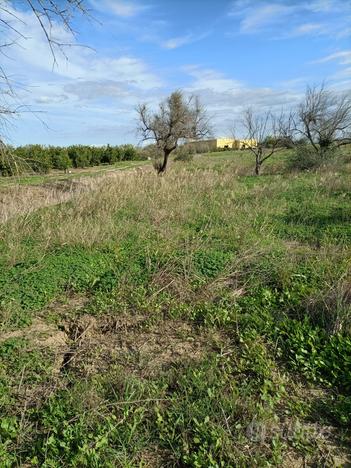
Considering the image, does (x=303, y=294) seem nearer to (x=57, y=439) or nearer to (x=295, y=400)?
(x=295, y=400)

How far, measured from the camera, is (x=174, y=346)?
350cm

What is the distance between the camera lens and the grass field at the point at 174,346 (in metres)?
2.39

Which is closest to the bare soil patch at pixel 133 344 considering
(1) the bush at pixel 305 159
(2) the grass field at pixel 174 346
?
(2) the grass field at pixel 174 346

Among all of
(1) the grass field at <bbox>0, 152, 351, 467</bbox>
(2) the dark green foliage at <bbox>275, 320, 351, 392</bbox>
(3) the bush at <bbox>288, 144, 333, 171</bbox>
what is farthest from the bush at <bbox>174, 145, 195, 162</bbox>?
(2) the dark green foliage at <bbox>275, 320, 351, 392</bbox>

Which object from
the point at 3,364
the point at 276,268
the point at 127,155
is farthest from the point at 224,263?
the point at 127,155

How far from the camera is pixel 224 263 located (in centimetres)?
509

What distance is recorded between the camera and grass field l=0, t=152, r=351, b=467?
2391 millimetres

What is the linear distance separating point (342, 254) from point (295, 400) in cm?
279

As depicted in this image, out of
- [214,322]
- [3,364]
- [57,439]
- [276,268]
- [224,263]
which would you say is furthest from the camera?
[224,263]

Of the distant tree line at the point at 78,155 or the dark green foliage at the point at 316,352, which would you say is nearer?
the dark green foliage at the point at 316,352

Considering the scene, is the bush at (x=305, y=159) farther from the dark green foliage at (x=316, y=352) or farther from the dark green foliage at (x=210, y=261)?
the dark green foliage at (x=316, y=352)

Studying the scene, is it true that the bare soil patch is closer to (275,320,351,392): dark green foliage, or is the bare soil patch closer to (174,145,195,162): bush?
(275,320,351,392): dark green foliage

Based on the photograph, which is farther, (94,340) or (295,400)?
(94,340)

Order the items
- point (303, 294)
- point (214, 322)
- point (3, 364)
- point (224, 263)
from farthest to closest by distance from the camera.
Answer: point (224, 263)
point (303, 294)
point (214, 322)
point (3, 364)
